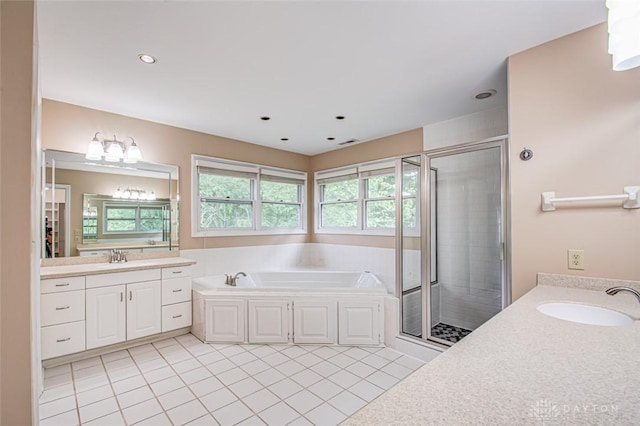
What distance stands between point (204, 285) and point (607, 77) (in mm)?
4005

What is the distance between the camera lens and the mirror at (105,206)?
2.96 meters

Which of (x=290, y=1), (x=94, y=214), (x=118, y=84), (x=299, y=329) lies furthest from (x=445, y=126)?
(x=94, y=214)

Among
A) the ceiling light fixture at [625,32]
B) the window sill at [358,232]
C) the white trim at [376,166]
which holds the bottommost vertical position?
the window sill at [358,232]

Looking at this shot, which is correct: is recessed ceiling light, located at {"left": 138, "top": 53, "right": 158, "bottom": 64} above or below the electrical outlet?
above

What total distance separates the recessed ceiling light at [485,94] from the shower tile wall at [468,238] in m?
0.68

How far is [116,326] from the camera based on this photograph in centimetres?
289

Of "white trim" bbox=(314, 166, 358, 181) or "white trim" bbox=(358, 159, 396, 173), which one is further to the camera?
"white trim" bbox=(314, 166, 358, 181)

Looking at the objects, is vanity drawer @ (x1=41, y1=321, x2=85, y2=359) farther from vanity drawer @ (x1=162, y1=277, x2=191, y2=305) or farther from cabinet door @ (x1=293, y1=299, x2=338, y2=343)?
cabinet door @ (x1=293, y1=299, x2=338, y2=343)

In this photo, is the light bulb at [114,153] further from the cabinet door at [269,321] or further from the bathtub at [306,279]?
the cabinet door at [269,321]

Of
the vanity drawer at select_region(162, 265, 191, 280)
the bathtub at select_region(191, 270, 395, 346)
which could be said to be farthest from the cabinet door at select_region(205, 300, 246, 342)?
the vanity drawer at select_region(162, 265, 191, 280)

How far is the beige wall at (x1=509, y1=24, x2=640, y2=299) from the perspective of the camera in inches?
66.2

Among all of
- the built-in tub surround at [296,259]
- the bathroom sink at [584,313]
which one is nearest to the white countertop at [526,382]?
the bathroom sink at [584,313]

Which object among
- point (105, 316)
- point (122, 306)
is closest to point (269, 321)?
point (122, 306)

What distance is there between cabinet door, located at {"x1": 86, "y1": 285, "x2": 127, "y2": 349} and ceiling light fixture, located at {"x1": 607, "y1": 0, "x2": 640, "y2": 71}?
393cm
